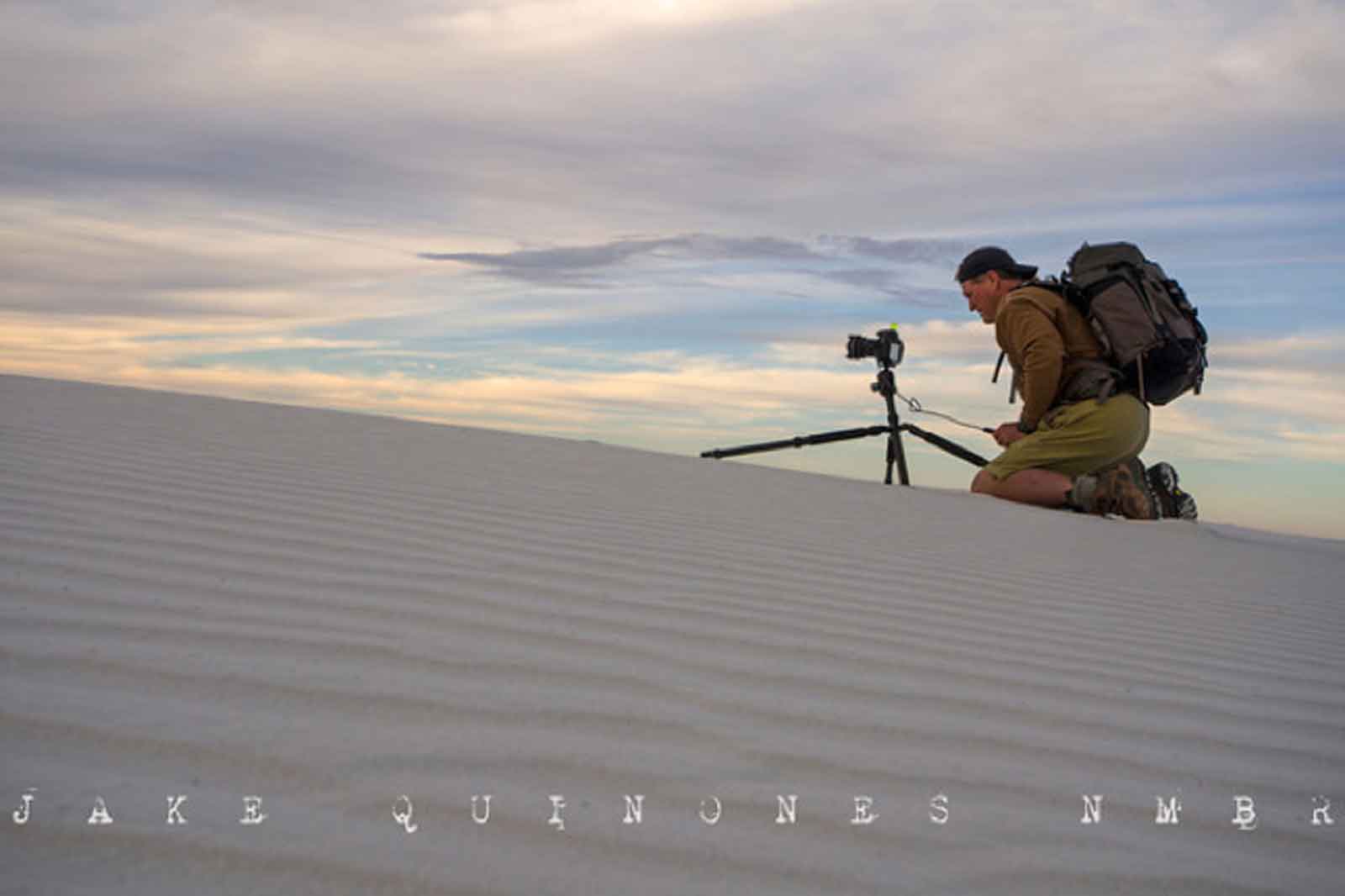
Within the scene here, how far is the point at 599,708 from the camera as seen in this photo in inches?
79.7

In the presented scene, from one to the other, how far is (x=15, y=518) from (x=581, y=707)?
2027mm

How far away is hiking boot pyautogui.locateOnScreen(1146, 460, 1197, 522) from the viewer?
788cm

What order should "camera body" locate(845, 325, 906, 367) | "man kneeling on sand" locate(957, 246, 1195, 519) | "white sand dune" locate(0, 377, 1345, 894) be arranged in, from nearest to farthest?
"white sand dune" locate(0, 377, 1345, 894) < "man kneeling on sand" locate(957, 246, 1195, 519) < "camera body" locate(845, 325, 906, 367)

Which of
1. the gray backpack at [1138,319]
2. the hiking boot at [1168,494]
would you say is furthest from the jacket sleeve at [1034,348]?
the hiking boot at [1168,494]

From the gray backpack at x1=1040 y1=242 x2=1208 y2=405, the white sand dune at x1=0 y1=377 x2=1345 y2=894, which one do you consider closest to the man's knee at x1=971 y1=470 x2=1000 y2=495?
the gray backpack at x1=1040 y1=242 x2=1208 y2=405

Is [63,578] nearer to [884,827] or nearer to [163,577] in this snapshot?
[163,577]

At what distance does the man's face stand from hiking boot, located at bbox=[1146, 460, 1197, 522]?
1611 millimetres

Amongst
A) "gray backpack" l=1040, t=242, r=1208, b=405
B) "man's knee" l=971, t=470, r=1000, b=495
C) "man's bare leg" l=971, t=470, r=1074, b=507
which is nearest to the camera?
"gray backpack" l=1040, t=242, r=1208, b=405

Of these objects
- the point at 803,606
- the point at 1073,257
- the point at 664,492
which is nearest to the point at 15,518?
the point at 803,606

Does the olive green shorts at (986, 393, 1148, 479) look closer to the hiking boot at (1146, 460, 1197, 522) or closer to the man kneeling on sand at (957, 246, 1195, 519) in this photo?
the man kneeling on sand at (957, 246, 1195, 519)

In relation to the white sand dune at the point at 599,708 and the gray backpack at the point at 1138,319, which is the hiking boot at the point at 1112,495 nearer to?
the gray backpack at the point at 1138,319

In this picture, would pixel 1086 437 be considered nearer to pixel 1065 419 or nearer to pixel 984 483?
pixel 1065 419

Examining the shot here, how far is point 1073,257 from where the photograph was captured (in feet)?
24.2

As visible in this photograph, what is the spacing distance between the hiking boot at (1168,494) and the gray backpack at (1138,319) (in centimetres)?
75
